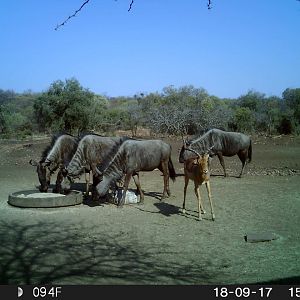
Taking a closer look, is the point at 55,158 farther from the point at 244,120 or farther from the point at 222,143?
the point at 244,120

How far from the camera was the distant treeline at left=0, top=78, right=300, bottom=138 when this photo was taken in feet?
106

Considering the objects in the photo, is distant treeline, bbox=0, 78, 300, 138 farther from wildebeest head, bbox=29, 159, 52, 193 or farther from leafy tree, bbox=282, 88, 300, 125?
wildebeest head, bbox=29, 159, 52, 193

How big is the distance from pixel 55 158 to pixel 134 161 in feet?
9.65

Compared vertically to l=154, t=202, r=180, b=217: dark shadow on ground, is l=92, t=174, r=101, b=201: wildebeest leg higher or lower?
higher

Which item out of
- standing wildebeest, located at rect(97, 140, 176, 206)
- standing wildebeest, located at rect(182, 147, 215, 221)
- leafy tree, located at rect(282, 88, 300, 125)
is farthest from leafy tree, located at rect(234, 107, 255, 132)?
standing wildebeest, located at rect(182, 147, 215, 221)

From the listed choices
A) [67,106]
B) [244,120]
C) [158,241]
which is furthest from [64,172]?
[244,120]

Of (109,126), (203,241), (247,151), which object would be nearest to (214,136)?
(247,151)

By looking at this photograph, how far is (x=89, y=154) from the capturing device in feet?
44.0

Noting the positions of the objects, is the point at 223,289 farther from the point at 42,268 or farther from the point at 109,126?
the point at 109,126

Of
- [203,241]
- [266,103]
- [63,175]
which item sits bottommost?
[203,241]

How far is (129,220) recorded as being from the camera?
1016 centimetres

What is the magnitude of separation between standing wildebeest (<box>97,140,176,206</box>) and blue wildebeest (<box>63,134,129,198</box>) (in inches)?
21.2

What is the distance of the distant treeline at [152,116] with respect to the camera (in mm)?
32250

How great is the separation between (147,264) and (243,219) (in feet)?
12.7
